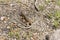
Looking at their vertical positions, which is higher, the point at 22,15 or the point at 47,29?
the point at 22,15

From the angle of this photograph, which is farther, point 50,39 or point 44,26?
point 44,26

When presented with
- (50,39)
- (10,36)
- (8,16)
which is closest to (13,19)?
(8,16)

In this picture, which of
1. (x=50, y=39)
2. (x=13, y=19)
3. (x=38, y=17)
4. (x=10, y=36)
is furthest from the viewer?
(x=38, y=17)

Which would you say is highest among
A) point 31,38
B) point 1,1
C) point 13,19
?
point 1,1

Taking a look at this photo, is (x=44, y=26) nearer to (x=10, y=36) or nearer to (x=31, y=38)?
(x=31, y=38)

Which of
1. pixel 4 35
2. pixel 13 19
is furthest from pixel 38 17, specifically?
pixel 4 35

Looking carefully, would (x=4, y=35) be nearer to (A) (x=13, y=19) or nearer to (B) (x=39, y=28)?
(A) (x=13, y=19)

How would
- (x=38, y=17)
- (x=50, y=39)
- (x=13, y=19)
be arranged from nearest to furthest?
(x=50, y=39), (x=13, y=19), (x=38, y=17)
